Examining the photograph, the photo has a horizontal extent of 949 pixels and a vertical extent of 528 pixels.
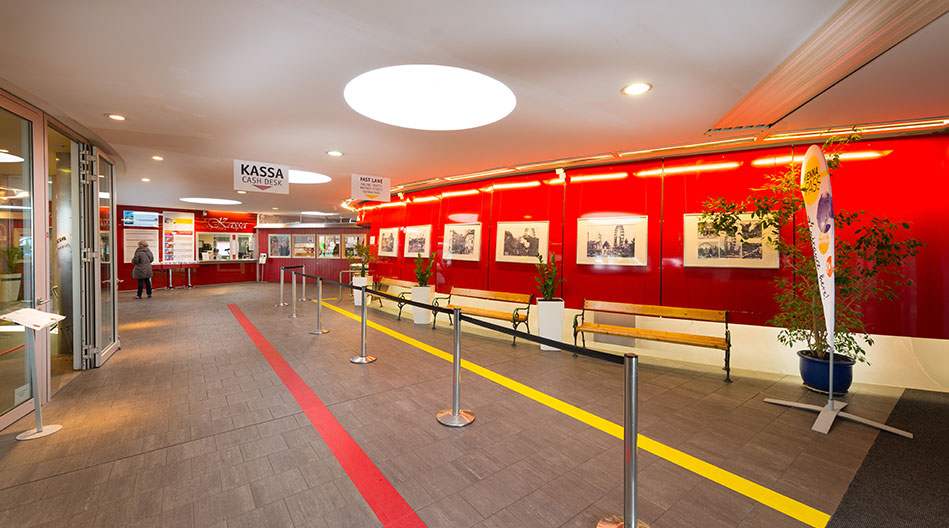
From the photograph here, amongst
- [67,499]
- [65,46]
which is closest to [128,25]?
[65,46]

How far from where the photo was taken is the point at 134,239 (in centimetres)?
1394

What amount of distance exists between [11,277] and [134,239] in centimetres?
1339

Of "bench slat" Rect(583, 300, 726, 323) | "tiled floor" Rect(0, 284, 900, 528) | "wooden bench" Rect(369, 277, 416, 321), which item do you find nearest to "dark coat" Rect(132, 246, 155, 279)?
"wooden bench" Rect(369, 277, 416, 321)

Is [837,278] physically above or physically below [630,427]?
above

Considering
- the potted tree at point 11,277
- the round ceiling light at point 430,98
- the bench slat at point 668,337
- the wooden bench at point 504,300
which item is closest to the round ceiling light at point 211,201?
the wooden bench at point 504,300

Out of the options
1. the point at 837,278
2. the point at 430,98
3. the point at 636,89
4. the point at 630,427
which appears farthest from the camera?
the point at 430,98

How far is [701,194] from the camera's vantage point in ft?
18.8

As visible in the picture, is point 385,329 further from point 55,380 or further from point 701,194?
point 701,194

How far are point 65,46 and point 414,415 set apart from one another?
13.3 ft

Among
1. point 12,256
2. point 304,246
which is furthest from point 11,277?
point 304,246

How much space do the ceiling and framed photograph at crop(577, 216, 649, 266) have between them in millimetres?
1603

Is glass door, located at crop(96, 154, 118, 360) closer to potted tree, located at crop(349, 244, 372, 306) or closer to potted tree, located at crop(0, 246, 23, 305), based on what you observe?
potted tree, located at crop(0, 246, 23, 305)

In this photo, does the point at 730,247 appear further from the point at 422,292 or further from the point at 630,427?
the point at 422,292

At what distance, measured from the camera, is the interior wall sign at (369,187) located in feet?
23.9
